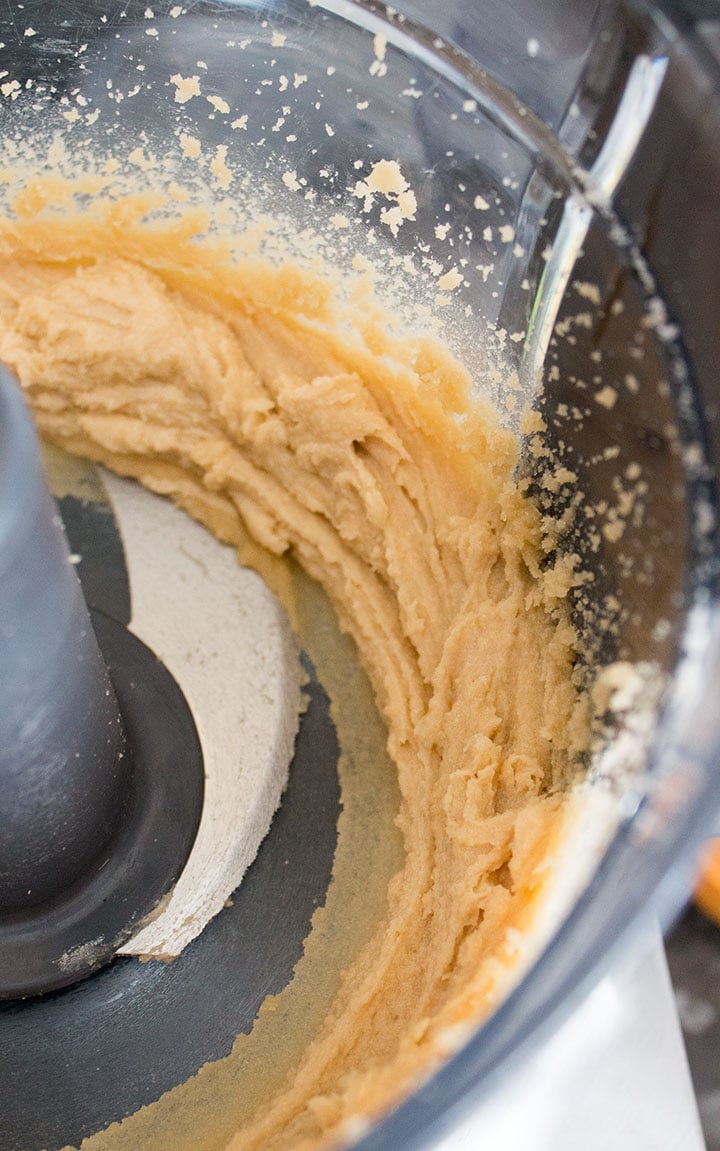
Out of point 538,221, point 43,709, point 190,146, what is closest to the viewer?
point 43,709

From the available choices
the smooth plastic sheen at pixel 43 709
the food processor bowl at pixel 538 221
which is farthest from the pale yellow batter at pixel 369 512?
the smooth plastic sheen at pixel 43 709

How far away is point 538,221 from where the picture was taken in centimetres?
69

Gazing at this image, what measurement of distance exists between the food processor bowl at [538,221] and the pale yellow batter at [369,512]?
0.12ft

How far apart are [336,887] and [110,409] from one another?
0.43 m

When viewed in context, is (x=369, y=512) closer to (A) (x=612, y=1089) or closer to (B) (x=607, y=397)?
(B) (x=607, y=397)

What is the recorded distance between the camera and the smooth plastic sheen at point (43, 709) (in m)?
0.48

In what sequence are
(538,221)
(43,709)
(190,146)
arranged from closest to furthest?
(43,709), (538,221), (190,146)

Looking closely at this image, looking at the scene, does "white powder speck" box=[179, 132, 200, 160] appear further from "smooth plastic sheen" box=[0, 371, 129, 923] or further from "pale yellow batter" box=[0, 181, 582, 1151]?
"smooth plastic sheen" box=[0, 371, 129, 923]

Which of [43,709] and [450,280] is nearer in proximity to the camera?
[43,709]

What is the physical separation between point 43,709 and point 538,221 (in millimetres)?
452

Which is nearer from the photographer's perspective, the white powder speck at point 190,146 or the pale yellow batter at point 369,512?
the pale yellow batter at point 369,512

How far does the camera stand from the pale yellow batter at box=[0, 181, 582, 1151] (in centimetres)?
60

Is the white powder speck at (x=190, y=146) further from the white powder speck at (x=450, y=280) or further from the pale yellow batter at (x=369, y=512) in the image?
the white powder speck at (x=450, y=280)

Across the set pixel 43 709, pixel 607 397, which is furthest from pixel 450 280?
pixel 43 709
